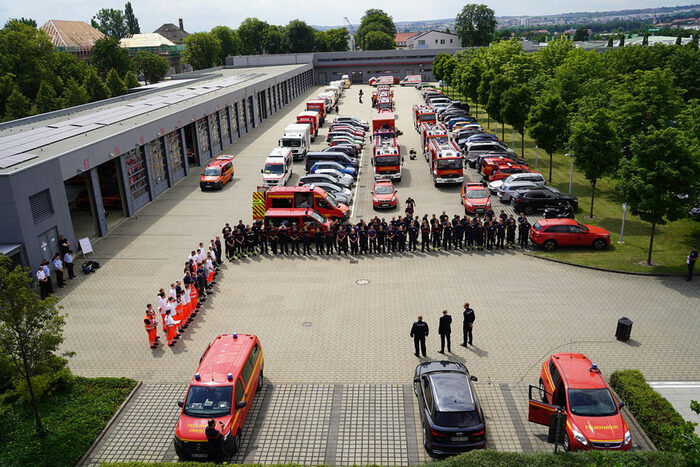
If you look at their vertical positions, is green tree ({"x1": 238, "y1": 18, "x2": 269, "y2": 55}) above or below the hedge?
above

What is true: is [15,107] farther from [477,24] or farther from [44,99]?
[477,24]

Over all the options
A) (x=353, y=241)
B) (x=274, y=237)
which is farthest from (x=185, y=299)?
(x=353, y=241)

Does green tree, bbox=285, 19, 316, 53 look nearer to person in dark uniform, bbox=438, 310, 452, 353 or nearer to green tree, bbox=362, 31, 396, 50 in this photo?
green tree, bbox=362, 31, 396, 50

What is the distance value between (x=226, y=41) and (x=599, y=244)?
389ft

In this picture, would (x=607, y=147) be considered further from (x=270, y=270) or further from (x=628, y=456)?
(x=628, y=456)

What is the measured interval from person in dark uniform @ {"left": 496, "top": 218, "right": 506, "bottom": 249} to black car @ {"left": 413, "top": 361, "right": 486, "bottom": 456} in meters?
12.1

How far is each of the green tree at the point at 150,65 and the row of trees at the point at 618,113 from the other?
200 feet

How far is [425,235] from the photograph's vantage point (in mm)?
23203

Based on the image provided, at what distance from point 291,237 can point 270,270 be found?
89.8 inches

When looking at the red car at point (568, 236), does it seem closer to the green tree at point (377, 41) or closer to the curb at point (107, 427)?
the curb at point (107, 427)

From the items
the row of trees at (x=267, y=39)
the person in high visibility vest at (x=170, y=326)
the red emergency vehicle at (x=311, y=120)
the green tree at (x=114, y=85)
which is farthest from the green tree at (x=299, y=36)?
the person in high visibility vest at (x=170, y=326)

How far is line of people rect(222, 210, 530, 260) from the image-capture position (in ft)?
76.0

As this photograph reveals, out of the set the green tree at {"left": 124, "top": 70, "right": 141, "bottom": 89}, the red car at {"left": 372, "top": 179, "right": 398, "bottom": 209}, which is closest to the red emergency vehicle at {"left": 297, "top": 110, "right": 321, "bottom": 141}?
the red car at {"left": 372, "top": 179, "right": 398, "bottom": 209}

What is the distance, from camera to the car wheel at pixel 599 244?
75.5ft
